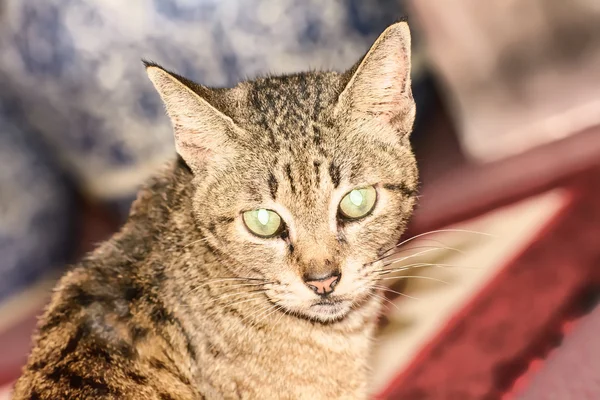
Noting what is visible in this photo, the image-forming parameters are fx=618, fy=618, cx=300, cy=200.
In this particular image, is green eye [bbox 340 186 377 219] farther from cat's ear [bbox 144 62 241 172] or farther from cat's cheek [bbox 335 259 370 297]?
cat's ear [bbox 144 62 241 172]

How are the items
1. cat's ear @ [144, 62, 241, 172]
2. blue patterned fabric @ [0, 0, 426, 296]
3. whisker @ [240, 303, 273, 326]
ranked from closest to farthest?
cat's ear @ [144, 62, 241, 172], whisker @ [240, 303, 273, 326], blue patterned fabric @ [0, 0, 426, 296]

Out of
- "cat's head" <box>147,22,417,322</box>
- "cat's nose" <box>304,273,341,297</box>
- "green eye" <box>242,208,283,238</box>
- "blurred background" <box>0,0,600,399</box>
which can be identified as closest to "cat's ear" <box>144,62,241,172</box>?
→ "cat's head" <box>147,22,417,322</box>

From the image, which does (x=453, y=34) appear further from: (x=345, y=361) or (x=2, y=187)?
(x=2, y=187)

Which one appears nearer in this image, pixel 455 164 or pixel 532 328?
pixel 532 328

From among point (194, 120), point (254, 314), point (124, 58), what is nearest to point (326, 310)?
point (254, 314)

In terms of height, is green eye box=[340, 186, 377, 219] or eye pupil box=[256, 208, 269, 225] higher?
eye pupil box=[256, 208, 269, 225]

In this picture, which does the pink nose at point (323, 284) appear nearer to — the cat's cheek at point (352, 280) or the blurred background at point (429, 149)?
the cat's cheek at point (352, 280)

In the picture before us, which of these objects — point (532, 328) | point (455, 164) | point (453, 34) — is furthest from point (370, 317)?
point (453, 34)
